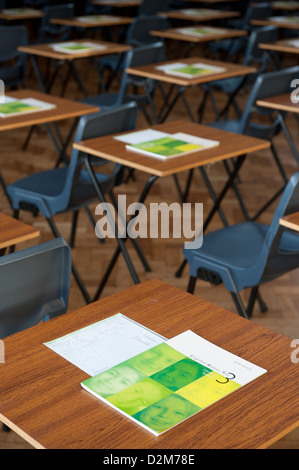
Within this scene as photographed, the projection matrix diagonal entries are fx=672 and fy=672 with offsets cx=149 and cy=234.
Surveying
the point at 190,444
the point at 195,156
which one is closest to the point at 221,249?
the point at 195,156

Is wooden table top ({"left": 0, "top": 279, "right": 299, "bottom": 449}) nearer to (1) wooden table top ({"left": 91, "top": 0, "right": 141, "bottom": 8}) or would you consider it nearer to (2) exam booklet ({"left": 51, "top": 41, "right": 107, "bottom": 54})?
(2) exam booklet ({"left": 51, "top": 41, "right": 107, "bottom": 54})

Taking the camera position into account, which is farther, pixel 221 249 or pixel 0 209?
pixel 0 209

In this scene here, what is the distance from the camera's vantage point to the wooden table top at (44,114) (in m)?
3.31

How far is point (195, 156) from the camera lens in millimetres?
2904

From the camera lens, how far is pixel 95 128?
3.23 metres

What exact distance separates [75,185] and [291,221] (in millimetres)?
1270

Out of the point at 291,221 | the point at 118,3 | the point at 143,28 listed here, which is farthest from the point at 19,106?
the point at 118,3

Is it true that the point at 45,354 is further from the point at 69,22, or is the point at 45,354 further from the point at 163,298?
the point at 69,22

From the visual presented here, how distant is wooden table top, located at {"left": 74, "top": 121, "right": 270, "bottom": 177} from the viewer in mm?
2758

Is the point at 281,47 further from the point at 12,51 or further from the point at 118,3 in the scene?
the point at 118,3

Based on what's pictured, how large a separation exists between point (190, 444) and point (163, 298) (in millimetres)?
590

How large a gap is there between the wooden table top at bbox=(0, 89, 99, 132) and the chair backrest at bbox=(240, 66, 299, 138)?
1.00 m

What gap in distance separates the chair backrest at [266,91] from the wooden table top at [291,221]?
1.81 meters

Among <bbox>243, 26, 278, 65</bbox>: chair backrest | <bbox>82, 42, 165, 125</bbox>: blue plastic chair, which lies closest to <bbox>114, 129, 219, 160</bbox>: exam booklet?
<bbox>82, 42, 165, 125</bbox>: blue plastic chair
